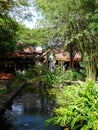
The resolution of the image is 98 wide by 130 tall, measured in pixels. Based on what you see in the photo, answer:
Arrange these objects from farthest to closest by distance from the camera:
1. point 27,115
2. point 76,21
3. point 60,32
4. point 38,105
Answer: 1. point 60,32
2. point 76,21
3. point 38,105
4. point 27,115

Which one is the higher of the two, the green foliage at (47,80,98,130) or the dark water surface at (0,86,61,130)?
the green foliage at (47,80,98,130)

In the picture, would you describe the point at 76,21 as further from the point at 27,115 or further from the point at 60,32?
the point at 27,115

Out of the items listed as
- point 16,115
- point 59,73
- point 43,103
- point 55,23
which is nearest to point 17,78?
point 59,73

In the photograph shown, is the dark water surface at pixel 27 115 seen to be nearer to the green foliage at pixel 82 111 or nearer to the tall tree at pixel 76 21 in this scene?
the green foliage at pixel 82 111

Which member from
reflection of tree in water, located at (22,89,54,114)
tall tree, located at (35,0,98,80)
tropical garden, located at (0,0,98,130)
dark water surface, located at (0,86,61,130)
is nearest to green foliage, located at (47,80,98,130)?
tropical garden, located at (0,0,98,130)

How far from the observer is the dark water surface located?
1135 centimetres

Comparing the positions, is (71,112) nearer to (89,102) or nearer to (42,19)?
(89,102)

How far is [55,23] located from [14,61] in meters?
14.8

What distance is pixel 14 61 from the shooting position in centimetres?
3819

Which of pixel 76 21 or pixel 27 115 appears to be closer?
pixel 27 115

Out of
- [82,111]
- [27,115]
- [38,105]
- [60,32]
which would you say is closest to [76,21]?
[60,32]

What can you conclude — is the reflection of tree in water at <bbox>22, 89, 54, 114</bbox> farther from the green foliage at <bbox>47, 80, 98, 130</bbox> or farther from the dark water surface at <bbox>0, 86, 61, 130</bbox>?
the green foliage at <bbox>47, 80, 98, 130</bbox>

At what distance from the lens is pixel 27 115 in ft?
43.9

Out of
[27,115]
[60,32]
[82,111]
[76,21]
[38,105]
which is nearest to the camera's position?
[82,111]
